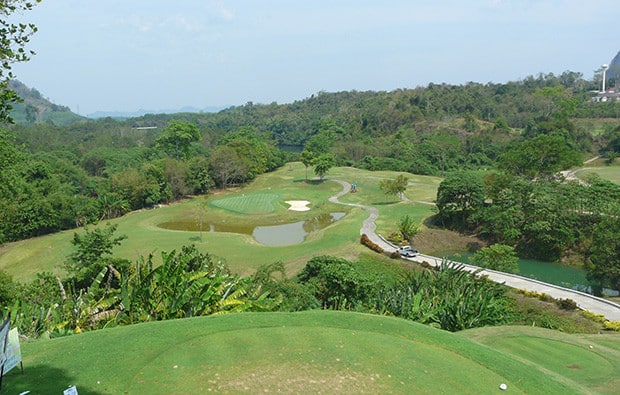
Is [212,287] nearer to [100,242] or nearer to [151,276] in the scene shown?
[151,276]

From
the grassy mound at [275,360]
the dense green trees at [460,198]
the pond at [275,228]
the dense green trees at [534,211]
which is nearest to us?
the grassy mound at [275,360]

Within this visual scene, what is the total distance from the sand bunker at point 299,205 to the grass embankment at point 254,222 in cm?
79

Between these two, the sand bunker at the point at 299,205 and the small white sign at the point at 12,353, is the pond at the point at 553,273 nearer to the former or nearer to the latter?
the sand bunker at the point at 299,205

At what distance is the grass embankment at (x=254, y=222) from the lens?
3675 centimetres

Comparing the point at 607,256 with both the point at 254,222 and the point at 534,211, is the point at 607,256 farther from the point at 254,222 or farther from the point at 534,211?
the point at 254,222

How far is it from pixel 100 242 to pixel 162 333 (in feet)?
64.6

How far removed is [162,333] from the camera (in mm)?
9914

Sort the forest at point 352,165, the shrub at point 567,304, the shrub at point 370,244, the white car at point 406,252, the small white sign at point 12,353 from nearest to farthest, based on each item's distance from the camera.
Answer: the small white sign at point 12,353
the forest at point 352,165
the shrub at point 567,304
the white car at point 406,252
the shrub at point 370,244

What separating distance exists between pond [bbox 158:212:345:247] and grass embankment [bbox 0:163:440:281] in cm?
85

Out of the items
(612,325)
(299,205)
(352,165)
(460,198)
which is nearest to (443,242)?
(460,198)

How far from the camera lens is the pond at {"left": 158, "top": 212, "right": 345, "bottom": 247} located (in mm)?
46281

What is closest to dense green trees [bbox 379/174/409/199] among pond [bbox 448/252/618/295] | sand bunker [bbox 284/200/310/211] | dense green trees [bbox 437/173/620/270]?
dense green trees [bbox 437/173/620/270]

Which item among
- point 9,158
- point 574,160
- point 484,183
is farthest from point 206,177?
point 9,158

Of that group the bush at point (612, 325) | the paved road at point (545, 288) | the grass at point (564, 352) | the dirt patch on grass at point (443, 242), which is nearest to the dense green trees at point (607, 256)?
the paved road at point (545, 288)
